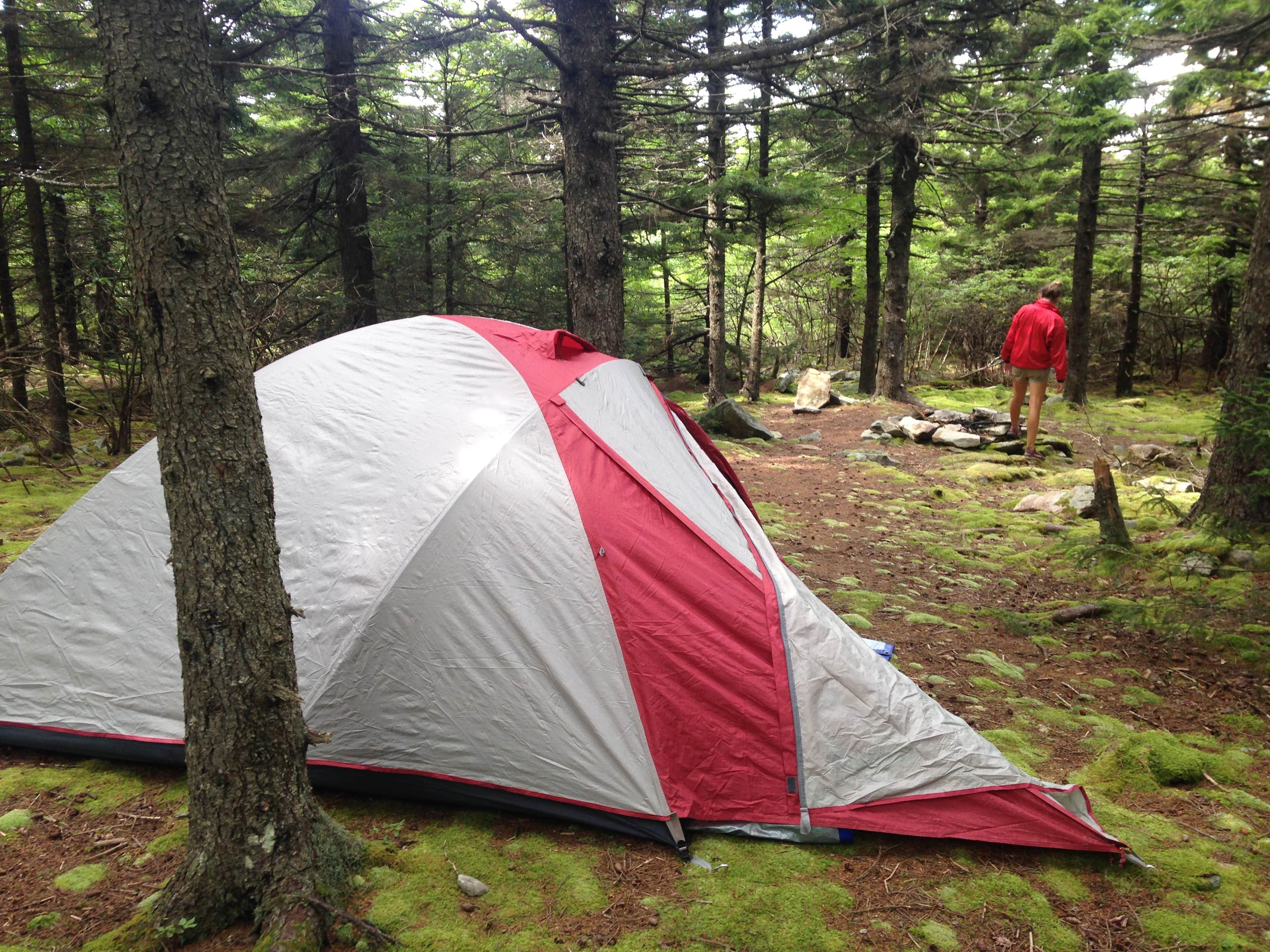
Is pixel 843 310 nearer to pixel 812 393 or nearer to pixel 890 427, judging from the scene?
pixel 812 393

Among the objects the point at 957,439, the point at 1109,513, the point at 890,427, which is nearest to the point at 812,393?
the point at 890,427

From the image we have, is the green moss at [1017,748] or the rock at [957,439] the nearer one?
the green moss at [1017,748]

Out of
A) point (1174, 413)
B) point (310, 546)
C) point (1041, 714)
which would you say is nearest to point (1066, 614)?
point (1041, 714)

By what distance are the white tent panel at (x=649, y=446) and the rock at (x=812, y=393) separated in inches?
405

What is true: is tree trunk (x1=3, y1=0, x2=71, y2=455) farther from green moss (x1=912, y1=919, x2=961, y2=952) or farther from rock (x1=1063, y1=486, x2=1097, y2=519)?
rock (x1=1063, y1=486, x2=1097, y2=519)

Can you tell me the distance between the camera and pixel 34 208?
8.66 m

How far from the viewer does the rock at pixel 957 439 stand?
1056 centimetres

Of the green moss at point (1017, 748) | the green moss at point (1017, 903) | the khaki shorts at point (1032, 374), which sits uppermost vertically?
the khaki shorts at point (1032, 374)

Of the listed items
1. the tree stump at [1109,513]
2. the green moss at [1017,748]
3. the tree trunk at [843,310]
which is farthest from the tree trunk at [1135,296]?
the green moss at [1017,748]

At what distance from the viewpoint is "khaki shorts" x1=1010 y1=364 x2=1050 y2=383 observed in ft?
30.5

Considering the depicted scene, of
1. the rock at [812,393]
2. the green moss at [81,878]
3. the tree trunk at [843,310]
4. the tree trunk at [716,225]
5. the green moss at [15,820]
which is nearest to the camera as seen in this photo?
the green moss at [81,878]

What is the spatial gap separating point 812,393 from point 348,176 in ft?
29.7

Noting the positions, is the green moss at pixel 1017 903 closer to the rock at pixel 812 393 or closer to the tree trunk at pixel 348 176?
the tree trunk at pixel 348 176

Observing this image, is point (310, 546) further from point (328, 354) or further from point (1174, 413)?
point (1174, 413)
